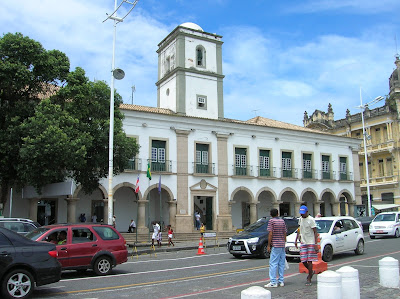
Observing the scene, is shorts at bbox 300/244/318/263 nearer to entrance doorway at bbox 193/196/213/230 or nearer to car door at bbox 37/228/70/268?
car door at bbox 37/228/70/268

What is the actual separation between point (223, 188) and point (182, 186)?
11.2ft

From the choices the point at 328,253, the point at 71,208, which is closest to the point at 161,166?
the point at 71,208

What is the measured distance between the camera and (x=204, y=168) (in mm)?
31078

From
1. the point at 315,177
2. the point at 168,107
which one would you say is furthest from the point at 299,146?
the point at 168,107

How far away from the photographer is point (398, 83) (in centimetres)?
4600

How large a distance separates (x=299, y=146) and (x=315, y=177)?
3.10 metres

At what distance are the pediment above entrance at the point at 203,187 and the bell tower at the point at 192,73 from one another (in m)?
5.25

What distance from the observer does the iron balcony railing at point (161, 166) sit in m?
29.2

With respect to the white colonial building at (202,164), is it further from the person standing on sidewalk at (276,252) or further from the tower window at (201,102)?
the person standing on sidewalk at (276,252)

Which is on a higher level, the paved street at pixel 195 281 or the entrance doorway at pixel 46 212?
the entrance doorway at pixel 46 212

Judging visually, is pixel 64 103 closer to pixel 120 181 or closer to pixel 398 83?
pixel 120 181

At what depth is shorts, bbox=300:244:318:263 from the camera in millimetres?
9641

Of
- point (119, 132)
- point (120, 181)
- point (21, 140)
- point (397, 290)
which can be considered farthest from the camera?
point (120, 181)

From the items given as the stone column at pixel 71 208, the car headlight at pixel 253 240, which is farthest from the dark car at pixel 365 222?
the stone column at pixel 71 208
